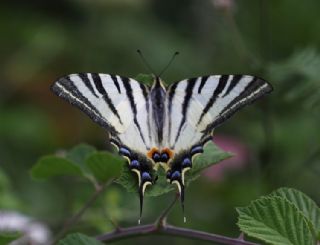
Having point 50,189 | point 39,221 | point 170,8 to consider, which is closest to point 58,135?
point 50,189

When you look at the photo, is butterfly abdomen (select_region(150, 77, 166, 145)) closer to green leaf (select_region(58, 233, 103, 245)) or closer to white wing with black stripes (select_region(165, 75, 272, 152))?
white wing with black stripes (select_region(165, 75, 272, 152))

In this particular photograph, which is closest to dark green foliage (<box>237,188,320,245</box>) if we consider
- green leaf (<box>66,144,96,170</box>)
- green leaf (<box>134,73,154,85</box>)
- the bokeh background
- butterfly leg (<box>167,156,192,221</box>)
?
butterfly leg (<box>167,156,192,221</box>)

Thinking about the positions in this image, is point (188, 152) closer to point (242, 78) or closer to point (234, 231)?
point (242, 78)

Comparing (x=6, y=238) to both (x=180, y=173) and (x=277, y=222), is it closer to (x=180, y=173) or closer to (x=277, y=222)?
(x=180, y=173)

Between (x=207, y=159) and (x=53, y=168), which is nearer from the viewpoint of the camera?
(x=207, y=159)

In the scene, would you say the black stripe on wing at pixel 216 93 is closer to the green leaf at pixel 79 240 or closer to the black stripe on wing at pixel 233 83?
the black stripe on wing at pixel 233 83

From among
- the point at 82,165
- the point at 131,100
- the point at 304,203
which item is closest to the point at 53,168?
the point at 82,165

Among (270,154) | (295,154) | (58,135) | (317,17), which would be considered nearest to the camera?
(270,154)
